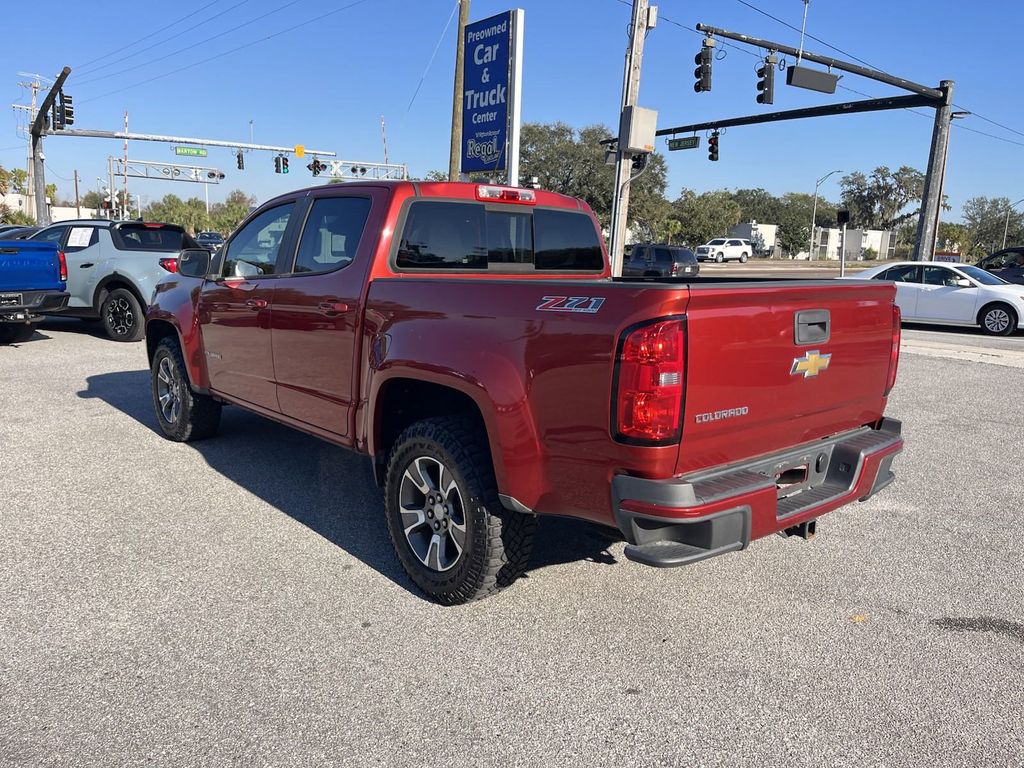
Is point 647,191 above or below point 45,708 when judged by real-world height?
above

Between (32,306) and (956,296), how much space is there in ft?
51.7

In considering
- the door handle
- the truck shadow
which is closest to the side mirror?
the truck shadow

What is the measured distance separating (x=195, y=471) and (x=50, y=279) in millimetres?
6982

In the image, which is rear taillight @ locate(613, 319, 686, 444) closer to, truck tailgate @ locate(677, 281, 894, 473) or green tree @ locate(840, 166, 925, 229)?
truck tailgate @ locate(677, 281, 894, 473)

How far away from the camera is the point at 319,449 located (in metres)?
6.11

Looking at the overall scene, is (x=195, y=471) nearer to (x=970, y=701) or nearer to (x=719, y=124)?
(x=970, y=701)

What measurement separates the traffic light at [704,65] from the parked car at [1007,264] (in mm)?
8573

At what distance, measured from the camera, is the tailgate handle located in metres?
3.09

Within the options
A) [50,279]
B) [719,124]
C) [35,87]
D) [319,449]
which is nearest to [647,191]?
[719,124]

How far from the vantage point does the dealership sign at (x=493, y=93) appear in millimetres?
12055

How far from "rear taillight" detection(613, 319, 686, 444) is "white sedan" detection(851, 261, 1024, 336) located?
44.8ft

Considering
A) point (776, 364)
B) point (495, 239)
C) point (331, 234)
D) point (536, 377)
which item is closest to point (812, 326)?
point (776, 364)

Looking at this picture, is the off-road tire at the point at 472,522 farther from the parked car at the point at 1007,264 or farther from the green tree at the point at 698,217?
the green tree at the point at 698,217

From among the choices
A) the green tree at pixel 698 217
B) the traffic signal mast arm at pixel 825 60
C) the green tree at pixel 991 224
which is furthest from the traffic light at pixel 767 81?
the green tree at pixel 991 224
